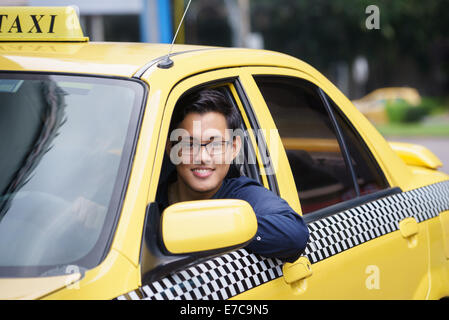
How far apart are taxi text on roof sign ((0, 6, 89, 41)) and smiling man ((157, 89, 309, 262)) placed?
551 millimetres

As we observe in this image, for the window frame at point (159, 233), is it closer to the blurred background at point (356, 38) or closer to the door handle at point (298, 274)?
the door handle at point (298, 274)

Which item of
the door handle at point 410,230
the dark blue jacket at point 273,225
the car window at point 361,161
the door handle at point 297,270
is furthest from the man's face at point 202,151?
the door handle at point 410,230

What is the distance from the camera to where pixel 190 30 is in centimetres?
3459

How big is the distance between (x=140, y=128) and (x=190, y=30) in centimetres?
3328

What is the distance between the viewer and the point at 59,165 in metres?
→ 2.00

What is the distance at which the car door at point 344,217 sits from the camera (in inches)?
97.0

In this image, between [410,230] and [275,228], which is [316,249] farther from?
[410,230]

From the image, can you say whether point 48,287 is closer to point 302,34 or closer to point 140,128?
point 140,128

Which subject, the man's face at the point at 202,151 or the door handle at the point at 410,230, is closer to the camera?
the man's face at the point at 202,151

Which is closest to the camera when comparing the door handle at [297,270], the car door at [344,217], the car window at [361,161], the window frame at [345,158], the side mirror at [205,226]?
the side mirror at [205,226]

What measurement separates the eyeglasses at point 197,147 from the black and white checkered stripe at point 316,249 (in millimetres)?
360

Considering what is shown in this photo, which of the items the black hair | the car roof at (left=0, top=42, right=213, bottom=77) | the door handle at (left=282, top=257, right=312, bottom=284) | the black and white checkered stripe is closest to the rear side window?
the black and white checkered stripe

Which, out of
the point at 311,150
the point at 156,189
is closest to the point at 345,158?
the point at 311,150

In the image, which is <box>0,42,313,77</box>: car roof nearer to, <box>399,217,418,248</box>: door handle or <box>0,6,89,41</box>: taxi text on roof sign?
<box>0,6,89,41</box>: taxi text on roof sign
